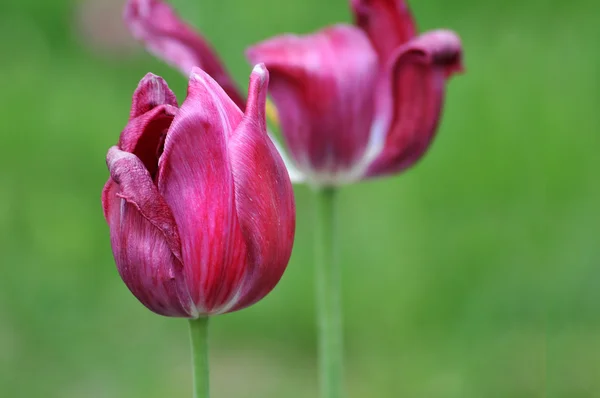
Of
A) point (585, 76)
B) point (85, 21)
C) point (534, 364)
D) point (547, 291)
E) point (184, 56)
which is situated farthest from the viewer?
point (85, 21)

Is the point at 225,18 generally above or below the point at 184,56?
above

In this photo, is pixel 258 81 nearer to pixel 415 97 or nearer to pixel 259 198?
pixel 259 198

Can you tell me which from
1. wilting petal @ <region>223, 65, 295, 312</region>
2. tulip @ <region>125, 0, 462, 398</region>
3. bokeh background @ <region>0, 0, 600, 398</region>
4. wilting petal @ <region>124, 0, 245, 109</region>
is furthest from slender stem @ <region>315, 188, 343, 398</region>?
bokeh background @ <region>0, 0, 600, 398</region>

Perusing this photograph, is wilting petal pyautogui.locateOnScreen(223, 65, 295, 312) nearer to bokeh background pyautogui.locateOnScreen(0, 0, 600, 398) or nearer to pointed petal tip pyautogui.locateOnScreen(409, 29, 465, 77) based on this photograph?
pointed petal tip pyautogui.locateOnScreen(409, 29, 465, 77)

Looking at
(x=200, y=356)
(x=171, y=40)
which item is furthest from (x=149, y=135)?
(x=171, y=40)

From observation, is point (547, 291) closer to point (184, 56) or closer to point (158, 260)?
point (184, 56)

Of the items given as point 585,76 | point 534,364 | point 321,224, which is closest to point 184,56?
point 321,224

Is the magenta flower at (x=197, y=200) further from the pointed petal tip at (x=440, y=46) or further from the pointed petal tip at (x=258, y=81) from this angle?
the pointed petal tip at (x=440, y=46)

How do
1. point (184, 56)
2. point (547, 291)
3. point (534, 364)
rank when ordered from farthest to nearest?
point (547, 291), point (534, 364), point (184, 56)

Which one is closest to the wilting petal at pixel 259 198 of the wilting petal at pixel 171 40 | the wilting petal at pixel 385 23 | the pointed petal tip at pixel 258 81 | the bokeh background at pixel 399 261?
the pointed petal tip at pixel 258 81
